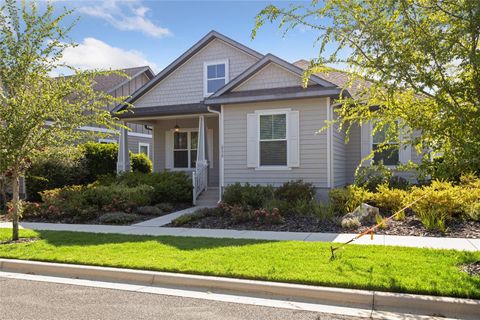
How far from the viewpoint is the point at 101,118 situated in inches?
336

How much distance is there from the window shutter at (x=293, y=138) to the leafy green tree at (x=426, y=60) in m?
6.53

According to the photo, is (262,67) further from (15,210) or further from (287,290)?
(287,290)

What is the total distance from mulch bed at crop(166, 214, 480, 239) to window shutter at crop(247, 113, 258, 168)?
2538 millimetres

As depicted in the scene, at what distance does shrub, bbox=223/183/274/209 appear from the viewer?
1135 centimetres

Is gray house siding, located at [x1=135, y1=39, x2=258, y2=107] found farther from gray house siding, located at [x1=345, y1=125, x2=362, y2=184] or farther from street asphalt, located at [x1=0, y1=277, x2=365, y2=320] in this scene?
street asphalt, located at [x1=0, y1=277, x2=365, y2=320]

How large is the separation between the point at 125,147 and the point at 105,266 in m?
10.1

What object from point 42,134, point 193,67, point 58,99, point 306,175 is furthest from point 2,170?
point 193,67

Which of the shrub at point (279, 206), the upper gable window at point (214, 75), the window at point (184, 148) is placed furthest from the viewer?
the window at point (184, 148)

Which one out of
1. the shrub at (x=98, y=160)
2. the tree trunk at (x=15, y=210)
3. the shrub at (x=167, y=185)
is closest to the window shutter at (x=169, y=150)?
the shrub at (x=98, y=160)

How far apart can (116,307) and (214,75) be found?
1218 cm

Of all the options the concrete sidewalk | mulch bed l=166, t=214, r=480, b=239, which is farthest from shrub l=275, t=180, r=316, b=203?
the concrete sidewalk

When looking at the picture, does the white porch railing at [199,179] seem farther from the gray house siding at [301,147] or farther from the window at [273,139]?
the window at [273,139]

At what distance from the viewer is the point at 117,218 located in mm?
10773

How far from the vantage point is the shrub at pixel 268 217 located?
9.62 meters
